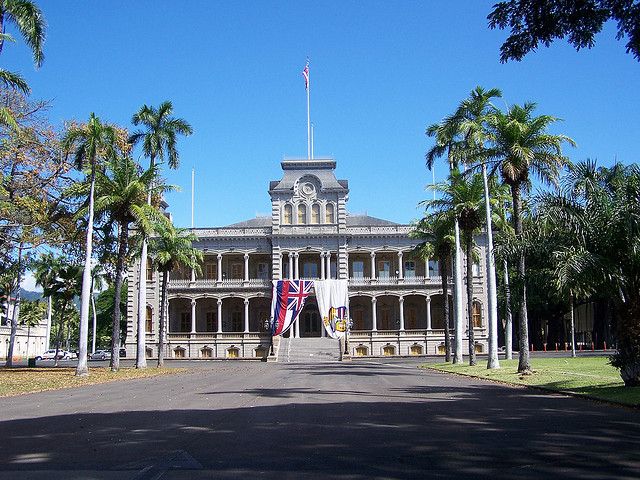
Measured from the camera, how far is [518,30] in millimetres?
11297

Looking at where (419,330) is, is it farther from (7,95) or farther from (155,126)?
(7,95)

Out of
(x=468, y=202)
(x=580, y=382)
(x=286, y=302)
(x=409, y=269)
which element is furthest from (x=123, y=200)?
(x=409, y=269)

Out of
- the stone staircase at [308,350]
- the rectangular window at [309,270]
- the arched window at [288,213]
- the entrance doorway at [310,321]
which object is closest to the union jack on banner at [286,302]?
the stone staircase at [308,350]

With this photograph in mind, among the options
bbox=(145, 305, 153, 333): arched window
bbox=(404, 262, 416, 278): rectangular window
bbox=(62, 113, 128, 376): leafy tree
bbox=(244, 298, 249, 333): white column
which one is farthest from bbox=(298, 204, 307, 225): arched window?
bbox=(62, 113, 128, 376): leafy tree

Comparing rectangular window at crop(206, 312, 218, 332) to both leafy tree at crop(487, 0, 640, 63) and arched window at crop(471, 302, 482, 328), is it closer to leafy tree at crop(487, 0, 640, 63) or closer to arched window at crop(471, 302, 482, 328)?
arched window at crop(471, 302, 482, 328)

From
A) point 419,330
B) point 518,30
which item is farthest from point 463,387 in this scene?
point 419,330

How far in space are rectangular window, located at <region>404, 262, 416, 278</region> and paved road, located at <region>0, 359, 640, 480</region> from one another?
53267mm

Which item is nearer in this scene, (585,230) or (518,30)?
(518,30)

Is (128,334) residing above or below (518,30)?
below

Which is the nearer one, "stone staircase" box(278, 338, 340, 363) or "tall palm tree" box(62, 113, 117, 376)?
"tall palm tree" box(62, 113, 117, 376)

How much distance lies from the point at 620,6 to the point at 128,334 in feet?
210

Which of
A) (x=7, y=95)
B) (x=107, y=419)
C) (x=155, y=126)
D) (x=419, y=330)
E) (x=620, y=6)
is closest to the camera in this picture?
(x=620, y=6)

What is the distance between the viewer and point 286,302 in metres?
65.1

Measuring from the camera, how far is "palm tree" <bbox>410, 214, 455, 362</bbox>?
42.2 metres
